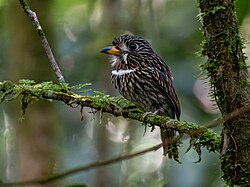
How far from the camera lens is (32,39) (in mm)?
3760

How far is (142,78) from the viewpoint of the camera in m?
3.88

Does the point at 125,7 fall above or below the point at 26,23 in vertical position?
above

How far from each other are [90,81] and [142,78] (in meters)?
0.58

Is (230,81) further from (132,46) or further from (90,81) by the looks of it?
(90,81)

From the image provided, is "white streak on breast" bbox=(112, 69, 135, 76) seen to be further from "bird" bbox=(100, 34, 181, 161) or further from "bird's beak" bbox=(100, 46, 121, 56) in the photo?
"bird's beak" bbox=(100, 46, 121, 56)

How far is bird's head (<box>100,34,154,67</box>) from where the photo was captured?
4.00 metres

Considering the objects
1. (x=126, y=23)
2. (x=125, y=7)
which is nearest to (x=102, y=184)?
(x=126, y=23)

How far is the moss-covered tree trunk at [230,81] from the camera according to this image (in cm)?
209

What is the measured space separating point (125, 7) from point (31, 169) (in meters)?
2.07

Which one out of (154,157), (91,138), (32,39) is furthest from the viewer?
(154,157)

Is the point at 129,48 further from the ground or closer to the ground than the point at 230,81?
further from the ground

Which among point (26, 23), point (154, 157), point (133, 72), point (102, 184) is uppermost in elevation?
point (26, 23)

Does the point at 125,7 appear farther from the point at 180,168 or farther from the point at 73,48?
the point at 180,168

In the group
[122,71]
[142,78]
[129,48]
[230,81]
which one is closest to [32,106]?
[122,71]
